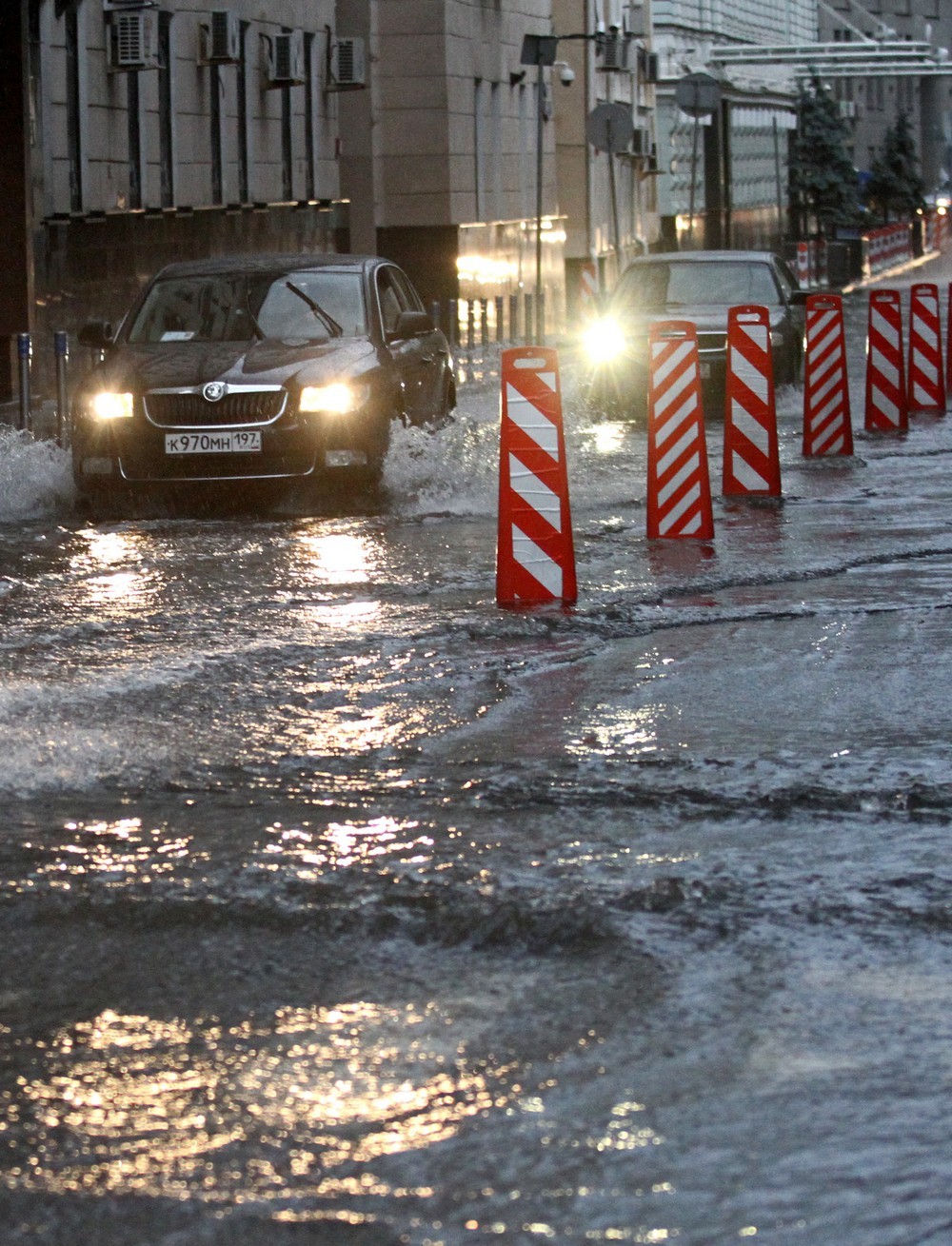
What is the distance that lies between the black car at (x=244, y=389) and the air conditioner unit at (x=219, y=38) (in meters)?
15.1

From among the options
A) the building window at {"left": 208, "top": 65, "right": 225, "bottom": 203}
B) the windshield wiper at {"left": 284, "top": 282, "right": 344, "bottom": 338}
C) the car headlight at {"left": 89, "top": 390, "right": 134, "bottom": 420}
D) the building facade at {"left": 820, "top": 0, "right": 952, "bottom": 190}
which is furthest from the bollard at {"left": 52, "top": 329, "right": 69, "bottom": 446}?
the building facade at {"left": 820, "top": 0, "right": 952, "bottom": 190}

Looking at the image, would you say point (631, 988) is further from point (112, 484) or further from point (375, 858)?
point (112, 484)

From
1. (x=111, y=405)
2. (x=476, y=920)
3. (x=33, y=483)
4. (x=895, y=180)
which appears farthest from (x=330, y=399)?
(x=895, y=180)

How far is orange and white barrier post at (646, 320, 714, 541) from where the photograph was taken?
12031 millimetres

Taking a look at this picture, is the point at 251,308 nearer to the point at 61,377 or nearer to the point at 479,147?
the point at 61,377

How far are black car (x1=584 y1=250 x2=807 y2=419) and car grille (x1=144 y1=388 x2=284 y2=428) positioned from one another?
7579 millimetres

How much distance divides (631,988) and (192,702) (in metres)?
3.32

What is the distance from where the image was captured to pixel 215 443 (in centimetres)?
1375

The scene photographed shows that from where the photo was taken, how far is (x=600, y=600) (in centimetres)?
995

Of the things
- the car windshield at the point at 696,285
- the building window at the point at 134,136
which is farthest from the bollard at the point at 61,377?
the building window at the point at 134,136

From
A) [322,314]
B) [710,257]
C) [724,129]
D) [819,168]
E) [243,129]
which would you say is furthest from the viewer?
[819,168]

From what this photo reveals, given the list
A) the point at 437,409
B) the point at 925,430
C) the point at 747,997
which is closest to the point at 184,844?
the point at 747,997

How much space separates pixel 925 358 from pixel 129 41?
32.7 feet

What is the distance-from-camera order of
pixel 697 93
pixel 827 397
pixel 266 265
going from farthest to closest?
pixel 697 93 < pixel 827 397 < pixel 266 265
